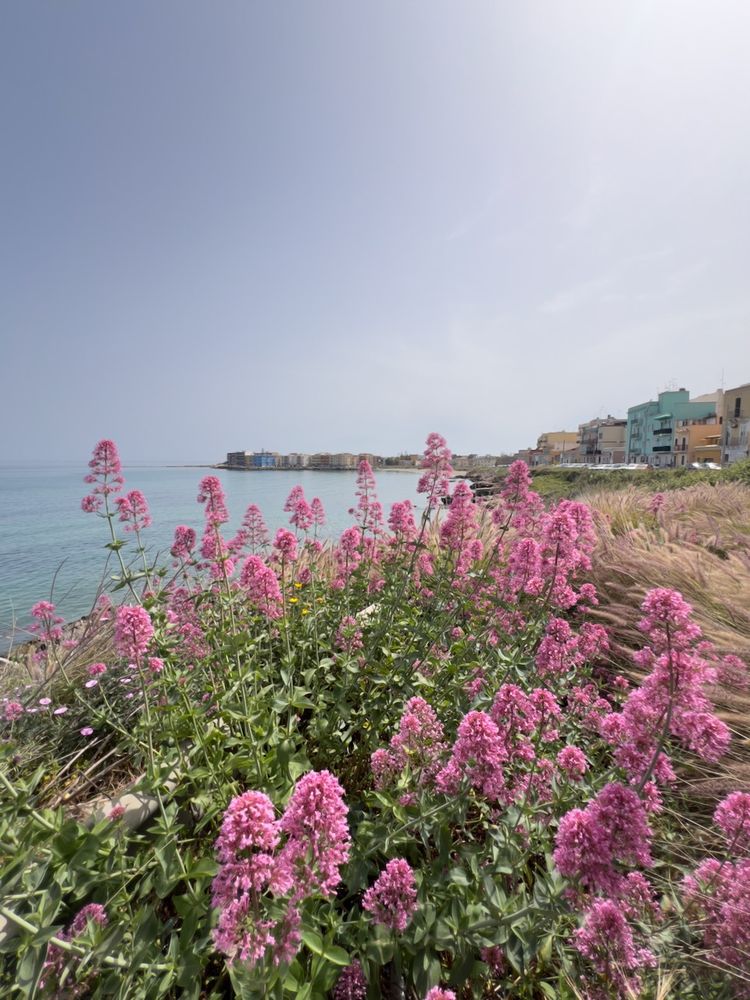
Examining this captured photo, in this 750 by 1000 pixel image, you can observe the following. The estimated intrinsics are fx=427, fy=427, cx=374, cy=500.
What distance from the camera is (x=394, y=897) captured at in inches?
66.9

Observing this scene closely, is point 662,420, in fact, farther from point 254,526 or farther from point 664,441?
point 254,526

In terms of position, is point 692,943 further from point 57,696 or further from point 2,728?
point 57,696

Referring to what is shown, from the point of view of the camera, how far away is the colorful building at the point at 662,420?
77688mm

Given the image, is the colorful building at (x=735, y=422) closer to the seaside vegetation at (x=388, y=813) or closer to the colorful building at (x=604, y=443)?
the colorful building at (x=604, y=443)

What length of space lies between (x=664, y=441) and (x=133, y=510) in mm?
93868

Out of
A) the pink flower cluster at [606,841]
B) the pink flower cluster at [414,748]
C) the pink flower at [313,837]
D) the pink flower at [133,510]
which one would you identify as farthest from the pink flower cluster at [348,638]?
the pink flower cluster at [606,841]

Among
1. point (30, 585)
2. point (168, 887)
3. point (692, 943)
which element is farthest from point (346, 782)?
point (30, 585)

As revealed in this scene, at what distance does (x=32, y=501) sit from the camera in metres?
27.3

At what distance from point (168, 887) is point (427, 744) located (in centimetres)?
134

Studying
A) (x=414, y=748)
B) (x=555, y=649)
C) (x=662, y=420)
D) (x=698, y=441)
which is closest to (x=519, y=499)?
(x=555, y=649)

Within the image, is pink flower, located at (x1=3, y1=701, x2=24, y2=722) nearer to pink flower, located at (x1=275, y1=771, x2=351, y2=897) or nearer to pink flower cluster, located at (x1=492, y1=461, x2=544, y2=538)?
pink flower, located at (x1=275, y1=771, x2=351, y2=897)

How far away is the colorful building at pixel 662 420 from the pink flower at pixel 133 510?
8769cm

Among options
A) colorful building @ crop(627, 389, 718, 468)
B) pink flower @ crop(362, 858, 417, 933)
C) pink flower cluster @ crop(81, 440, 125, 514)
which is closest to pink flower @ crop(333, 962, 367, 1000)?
pink flower @ crop(362, 858, 417, 933)

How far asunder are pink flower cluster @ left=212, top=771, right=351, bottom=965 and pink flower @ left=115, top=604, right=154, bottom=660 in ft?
4.11
